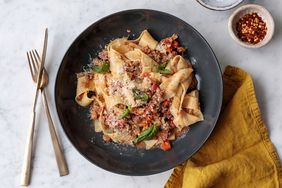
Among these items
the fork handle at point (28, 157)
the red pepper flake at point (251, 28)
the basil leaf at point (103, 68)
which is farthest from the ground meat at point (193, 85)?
the fork handle at point (28, 157)

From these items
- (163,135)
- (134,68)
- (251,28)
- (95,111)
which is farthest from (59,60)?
(251,28)

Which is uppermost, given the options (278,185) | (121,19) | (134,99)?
(121,19)

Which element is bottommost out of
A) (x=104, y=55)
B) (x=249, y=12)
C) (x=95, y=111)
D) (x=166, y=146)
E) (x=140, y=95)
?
(x=166, y=146)

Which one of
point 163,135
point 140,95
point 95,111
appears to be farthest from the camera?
point 95,111

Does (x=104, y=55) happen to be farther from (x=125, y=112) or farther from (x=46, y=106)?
(x=46, y=106)

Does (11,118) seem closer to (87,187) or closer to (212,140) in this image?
(87,187)

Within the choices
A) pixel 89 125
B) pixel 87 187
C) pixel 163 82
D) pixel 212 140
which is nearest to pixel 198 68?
pixel 163 82
